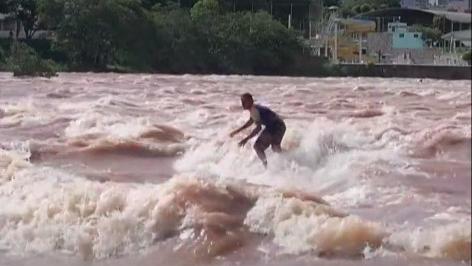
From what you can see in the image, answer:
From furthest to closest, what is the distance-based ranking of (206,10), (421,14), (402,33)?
(206,10) → (402,33) → (421,14)

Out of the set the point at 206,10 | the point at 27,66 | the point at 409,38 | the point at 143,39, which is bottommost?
the point at 27,66

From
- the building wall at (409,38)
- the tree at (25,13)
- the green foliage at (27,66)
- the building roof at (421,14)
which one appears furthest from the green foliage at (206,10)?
the building roof at (421,14)

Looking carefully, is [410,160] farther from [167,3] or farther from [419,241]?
[167,3]

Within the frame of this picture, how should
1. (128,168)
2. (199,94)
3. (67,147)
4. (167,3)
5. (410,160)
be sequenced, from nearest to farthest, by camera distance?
(410,160) < (128,168) < (67,147) < (199,94) < (167,3)

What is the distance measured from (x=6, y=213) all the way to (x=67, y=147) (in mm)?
5511

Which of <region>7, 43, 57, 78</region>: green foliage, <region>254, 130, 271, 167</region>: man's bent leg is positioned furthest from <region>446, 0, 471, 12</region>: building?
<region>7, 43, 57, 78</region>: green foliage

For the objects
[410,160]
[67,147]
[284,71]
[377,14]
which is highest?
[377,14]

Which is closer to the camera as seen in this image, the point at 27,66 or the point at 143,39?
the point at 27,66

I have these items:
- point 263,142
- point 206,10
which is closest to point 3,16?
point 206,10

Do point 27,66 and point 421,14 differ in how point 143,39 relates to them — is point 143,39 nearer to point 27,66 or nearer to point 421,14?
point 27,66

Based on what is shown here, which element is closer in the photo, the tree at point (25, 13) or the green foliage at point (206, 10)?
the green foliage at point (206, 10)

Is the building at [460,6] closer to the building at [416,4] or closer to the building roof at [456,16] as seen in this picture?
the building roof at [456,16]

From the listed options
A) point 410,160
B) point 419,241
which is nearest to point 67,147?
point 410,160

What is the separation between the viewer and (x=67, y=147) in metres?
13.7
